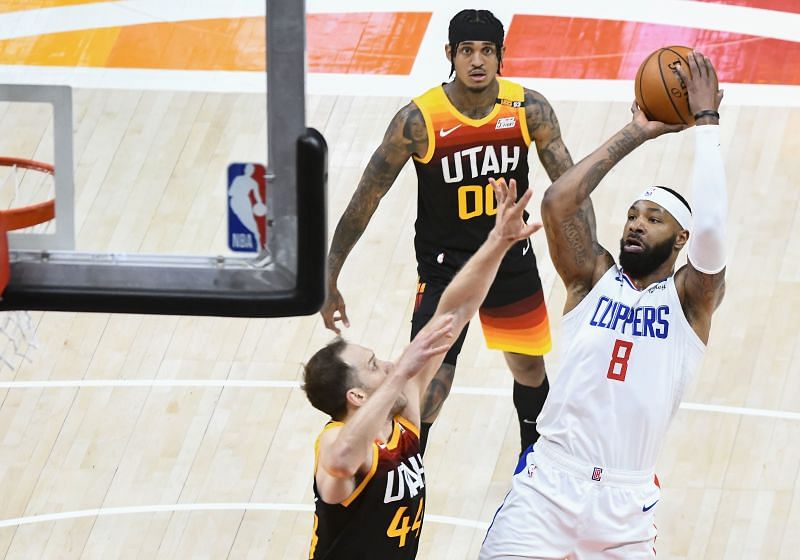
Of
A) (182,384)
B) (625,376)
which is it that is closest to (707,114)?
(625,376)

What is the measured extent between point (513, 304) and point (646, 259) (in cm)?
126

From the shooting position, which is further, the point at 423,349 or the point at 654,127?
the point at 654,127

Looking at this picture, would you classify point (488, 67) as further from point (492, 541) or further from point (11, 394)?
point (11, 394)

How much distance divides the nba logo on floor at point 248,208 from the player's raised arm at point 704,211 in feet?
5.17

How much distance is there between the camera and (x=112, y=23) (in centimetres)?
509

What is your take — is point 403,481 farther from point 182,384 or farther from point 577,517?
point 182,384

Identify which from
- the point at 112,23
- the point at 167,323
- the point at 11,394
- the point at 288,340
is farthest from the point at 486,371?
the point at 112,23

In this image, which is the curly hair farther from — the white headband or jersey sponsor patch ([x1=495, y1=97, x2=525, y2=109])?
the white headband

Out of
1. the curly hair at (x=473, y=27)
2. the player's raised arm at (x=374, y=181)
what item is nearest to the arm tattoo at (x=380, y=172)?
the player's raised arm at (x=374, y=181)

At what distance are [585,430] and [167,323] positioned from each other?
3.50 metres

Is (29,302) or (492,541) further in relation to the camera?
(492,541)

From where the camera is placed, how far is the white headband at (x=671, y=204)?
5.56 metres

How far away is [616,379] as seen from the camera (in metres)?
5.39

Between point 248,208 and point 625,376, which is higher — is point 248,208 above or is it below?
above
